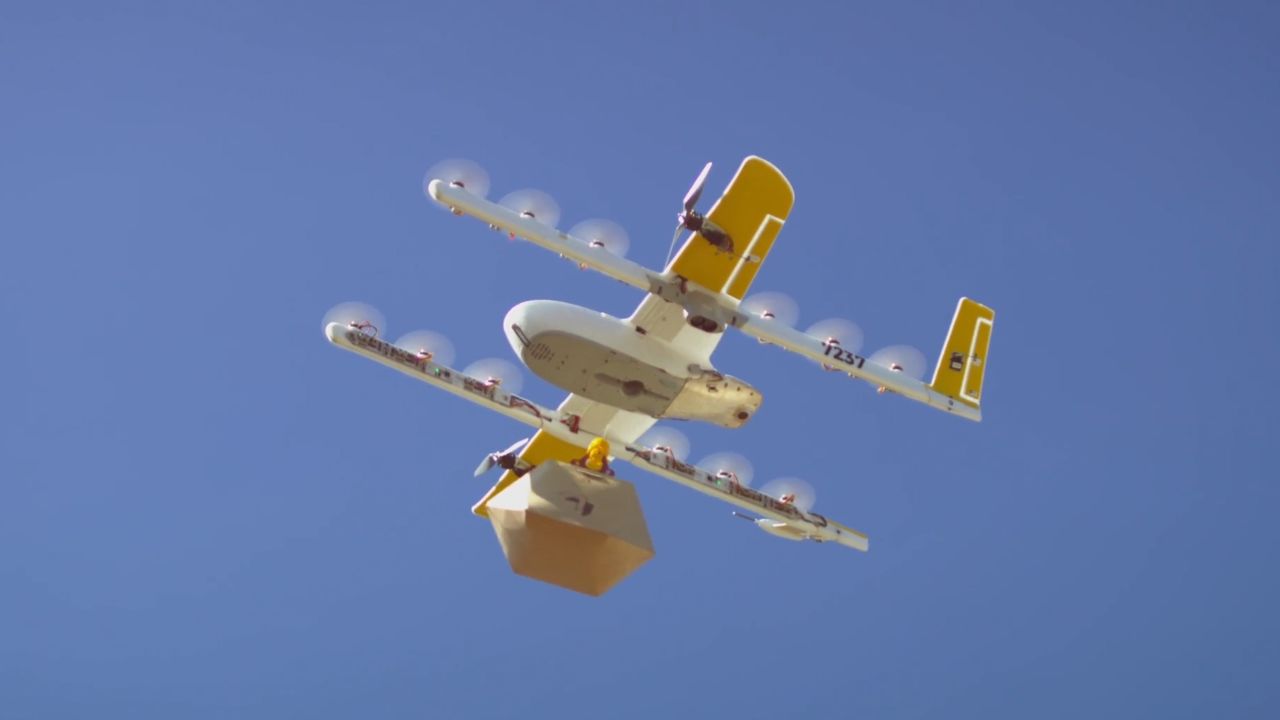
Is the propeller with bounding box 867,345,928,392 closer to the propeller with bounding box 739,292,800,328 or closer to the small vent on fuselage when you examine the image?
the propeller with bounding box 739,292,800,328

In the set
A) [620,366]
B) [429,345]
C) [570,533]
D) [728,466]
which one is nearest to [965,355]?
[728,466]

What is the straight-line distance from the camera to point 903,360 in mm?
28922

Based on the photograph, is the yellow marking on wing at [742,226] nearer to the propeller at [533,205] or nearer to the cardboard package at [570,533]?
the propeller at [533,205]

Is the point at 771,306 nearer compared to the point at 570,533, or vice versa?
the point at 570,533

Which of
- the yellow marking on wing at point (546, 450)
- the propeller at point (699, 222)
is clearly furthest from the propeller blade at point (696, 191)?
the yellow marking on wing at point (546, 450)

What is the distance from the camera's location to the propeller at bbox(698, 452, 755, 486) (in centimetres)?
2955

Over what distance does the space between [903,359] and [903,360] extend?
0.03 metres

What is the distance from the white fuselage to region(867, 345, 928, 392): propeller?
3.33m

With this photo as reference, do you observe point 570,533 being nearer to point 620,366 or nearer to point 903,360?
point 620,366

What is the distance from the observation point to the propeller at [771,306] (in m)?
27.3

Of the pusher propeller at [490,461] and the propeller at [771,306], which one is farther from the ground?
the propeller at [771,306]

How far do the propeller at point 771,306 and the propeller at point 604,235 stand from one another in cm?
280

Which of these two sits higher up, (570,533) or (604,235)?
(604,235)

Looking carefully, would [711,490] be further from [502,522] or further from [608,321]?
[502,522]
